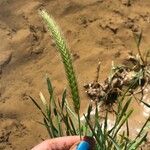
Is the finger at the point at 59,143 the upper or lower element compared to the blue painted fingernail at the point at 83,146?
lower

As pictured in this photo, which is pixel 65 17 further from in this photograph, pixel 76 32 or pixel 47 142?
pixel 47 142

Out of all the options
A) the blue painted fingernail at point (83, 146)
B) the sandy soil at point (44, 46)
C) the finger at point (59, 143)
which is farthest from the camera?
the sandy soil at point (44, 46)

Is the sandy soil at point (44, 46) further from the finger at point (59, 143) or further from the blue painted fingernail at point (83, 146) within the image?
the blue painted fingernail at point (83, 146)

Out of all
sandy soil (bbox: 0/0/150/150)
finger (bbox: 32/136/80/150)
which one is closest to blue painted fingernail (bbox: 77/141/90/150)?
finger (bbox: 32/136/80/150)

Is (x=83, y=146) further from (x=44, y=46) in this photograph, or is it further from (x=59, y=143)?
(x=44, y=46)

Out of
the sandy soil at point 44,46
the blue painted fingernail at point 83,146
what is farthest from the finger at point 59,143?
the sandy soil at point 44,46

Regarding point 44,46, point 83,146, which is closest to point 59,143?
point 83,146

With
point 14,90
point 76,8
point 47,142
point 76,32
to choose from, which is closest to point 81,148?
point 47,142
